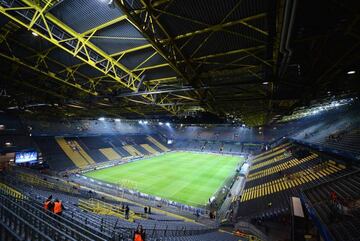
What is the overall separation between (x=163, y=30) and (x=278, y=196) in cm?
1683

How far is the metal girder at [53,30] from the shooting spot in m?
6.57

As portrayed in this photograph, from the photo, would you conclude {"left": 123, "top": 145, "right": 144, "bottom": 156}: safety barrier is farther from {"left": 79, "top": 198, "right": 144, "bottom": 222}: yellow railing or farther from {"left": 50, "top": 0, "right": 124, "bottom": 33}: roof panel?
{"left": 50, "top": 0, "right": 124, "bottom": 33}: roof panel

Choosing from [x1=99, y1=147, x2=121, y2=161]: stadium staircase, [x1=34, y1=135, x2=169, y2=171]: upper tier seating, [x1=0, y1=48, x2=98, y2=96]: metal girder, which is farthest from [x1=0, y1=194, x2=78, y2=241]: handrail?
[x1=99, y1=147, x2=121, y2=161]: stadium staircase

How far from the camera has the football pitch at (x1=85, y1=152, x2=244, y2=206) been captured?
71.9 ft

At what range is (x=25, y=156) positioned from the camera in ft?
83.7

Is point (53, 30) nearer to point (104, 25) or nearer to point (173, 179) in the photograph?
point (104, 25)

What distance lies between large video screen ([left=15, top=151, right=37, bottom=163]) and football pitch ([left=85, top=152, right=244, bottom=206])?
7.34 metres

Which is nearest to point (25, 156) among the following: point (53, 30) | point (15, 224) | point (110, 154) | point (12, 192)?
point (110, 154)

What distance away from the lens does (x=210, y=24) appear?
6.54 metres

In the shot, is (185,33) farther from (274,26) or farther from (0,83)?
(0,83)

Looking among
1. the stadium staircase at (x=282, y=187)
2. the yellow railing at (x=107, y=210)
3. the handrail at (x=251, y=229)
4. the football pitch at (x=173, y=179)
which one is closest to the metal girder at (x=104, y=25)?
the yellow railing at (x=107, y=210)

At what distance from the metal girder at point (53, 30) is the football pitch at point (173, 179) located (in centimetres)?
1557

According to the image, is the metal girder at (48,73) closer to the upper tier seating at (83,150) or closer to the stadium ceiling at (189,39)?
the stadium ceiling at (189,39)

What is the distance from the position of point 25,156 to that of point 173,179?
20.1 metres
